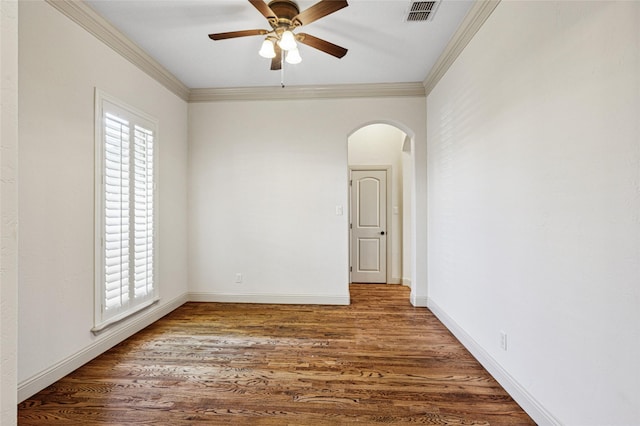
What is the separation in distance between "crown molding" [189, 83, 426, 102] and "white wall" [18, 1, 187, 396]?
1.36 metres

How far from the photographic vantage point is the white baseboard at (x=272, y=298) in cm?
417

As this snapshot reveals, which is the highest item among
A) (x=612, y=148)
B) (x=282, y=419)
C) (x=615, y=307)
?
(x=612, y=148)

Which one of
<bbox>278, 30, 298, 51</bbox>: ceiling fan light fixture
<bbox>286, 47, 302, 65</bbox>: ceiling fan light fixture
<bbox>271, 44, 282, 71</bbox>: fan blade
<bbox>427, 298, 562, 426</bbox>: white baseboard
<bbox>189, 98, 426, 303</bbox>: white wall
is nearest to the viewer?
<bbox>427, 298, 562, 426</bbox>: white baseboard

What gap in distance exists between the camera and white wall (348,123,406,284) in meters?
5.44

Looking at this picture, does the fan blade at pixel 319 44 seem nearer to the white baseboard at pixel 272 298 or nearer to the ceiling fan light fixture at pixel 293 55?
the ceiling fan light fixture at pixel 293 55

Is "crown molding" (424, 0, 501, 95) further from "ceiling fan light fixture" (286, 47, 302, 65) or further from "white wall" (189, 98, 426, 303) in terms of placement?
"ceiling fan light fixture" (286, 47, 302, 65)

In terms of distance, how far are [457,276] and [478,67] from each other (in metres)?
1.93

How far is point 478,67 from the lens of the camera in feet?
8.43

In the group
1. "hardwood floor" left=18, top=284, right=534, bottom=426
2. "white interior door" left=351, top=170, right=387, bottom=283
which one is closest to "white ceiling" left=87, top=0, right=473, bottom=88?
"white interior door" left=351, top=170, right=387, bottom=283

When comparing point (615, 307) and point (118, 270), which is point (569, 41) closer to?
point (615, 307)

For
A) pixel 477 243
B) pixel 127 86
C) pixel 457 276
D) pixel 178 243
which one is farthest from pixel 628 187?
pixel 178 243

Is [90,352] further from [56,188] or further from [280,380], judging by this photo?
[280,380]

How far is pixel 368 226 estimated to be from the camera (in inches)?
219

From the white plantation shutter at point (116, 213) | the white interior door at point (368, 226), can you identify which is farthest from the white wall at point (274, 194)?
the white interior door at point (368, 226)
